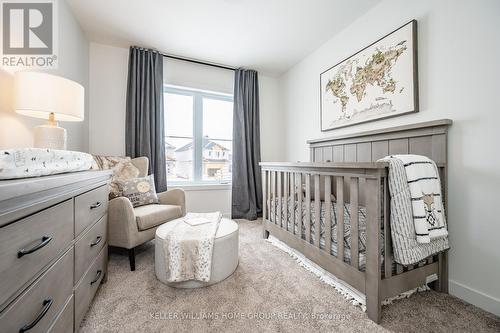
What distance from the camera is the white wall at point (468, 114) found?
3.94 feet

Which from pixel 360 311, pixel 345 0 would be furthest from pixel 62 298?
pixel 345 0

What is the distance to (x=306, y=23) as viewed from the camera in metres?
2.14

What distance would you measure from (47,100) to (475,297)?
9.38 ft

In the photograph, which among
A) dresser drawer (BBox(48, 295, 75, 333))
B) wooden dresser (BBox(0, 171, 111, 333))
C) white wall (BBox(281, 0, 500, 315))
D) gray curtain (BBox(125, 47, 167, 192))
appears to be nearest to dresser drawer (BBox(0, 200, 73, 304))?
wooden dresser (BBox(0, 171, 111, 333))

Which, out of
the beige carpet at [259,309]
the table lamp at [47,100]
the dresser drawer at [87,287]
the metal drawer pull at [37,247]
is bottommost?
the beige carpet at [259,309]

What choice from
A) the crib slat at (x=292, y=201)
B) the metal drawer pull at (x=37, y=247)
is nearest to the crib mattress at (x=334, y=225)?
the crib slat at (x=292, y=201)

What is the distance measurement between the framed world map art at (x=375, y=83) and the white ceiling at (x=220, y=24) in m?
0.45

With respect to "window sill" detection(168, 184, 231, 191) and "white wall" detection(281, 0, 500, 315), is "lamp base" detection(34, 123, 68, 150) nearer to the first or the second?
"window sill" detection(168, 184, 231, 191)

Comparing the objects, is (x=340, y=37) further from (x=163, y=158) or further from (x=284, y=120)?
(x=163, y=158)

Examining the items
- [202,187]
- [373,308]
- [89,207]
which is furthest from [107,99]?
[373,308]

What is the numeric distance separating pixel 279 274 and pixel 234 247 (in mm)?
397

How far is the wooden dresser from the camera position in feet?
1.68

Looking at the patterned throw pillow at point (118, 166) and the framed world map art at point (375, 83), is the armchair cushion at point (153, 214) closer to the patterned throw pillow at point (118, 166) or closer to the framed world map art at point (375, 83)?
the patterned throw pillow at point (118, 166)

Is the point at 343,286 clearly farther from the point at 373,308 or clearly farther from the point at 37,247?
the point at 37,247
